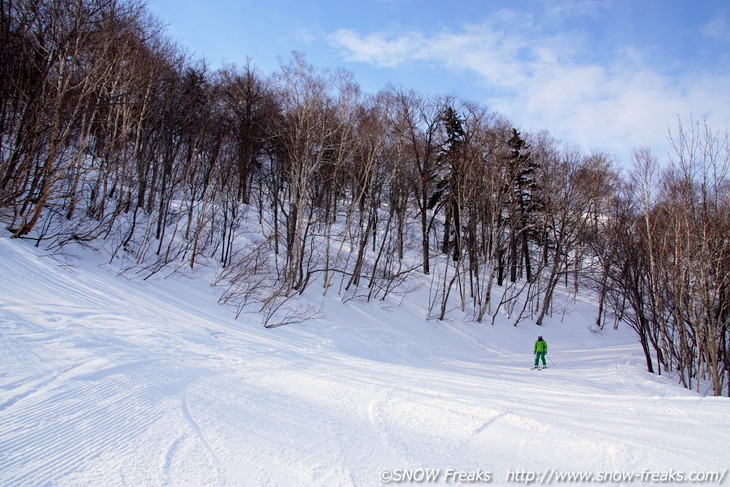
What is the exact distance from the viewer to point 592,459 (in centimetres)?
372

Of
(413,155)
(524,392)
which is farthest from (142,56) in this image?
(524,392)

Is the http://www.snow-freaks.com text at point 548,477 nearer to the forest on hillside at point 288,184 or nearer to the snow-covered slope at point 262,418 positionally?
the snow-covered slope at point 262,418

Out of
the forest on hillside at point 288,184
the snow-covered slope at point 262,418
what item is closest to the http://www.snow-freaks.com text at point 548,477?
the snow-covered slope at point 262,418

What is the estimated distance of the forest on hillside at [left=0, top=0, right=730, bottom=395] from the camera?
10188mm

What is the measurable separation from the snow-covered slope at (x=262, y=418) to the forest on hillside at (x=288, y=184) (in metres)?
5.57

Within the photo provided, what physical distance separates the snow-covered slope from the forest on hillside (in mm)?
5571

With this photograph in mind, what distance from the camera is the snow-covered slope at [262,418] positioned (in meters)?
3.17

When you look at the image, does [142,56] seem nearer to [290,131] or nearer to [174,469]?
[290,131]

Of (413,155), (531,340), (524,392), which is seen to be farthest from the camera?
(413,155)

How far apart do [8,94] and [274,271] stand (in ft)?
35.7

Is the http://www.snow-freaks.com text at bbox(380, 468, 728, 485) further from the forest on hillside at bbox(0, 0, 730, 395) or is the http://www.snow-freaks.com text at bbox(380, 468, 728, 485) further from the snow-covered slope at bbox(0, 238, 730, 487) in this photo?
the forest on hillside at bbox(0, 0, 730, 395)

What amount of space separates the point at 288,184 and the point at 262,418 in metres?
16.9

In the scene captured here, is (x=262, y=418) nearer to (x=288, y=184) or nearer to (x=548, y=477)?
(x=548, y=477)

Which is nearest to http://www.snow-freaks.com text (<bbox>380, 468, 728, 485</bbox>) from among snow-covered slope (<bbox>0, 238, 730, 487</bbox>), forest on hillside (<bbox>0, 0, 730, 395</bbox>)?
snow-covered slope (<bbox>0, 238, 730, 487</bbox>)
